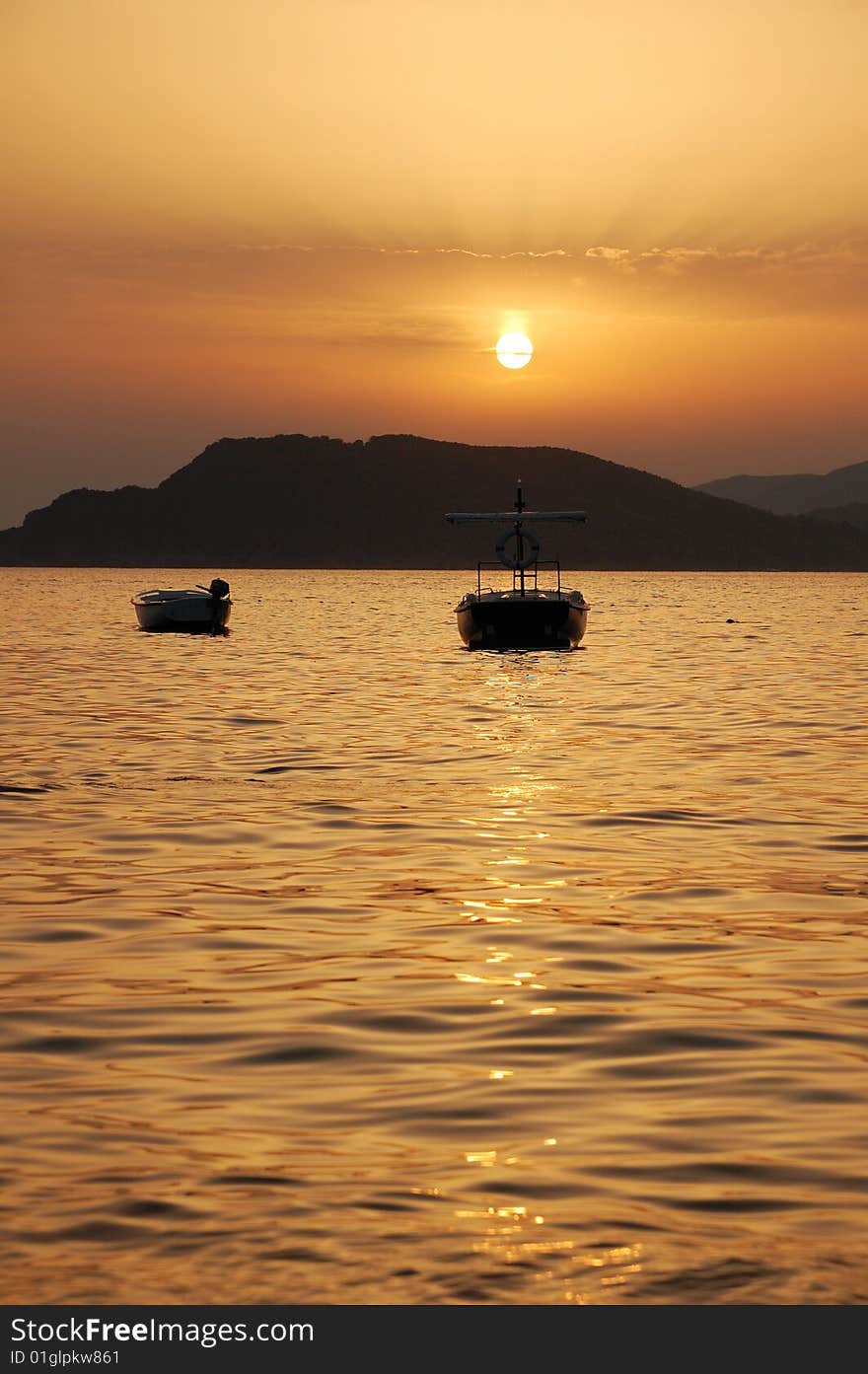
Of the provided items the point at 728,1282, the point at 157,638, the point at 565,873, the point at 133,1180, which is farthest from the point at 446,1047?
the point at 157,638

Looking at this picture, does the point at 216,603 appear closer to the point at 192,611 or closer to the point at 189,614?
the point at 192,611

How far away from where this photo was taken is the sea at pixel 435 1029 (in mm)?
7281

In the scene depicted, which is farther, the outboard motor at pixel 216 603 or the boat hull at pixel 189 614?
→ the boat hull at pixel 189 614

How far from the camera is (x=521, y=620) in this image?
64000 mm

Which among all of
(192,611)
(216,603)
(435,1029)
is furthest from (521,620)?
(435,1029)

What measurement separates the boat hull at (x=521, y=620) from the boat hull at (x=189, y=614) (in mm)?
23934

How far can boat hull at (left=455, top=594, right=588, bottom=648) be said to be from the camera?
63.8 m

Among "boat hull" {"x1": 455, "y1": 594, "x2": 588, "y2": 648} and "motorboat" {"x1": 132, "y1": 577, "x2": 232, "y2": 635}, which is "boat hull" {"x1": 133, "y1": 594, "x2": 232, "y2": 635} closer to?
"motorboat" {"x1": 132, "y1": 577, "x2": 232, "y2": 635}

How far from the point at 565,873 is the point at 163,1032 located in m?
6.83

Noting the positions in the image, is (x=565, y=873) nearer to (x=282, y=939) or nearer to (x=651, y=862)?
(x=651, y=862)

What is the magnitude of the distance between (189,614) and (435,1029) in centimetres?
7631

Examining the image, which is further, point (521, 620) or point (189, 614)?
point (189, 614)

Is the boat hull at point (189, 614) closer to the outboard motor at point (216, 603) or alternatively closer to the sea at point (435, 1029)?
the outboard motor at point (216, 603)

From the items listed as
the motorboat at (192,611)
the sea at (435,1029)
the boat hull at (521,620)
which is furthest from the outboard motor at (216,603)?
the sea at (435,1029)
